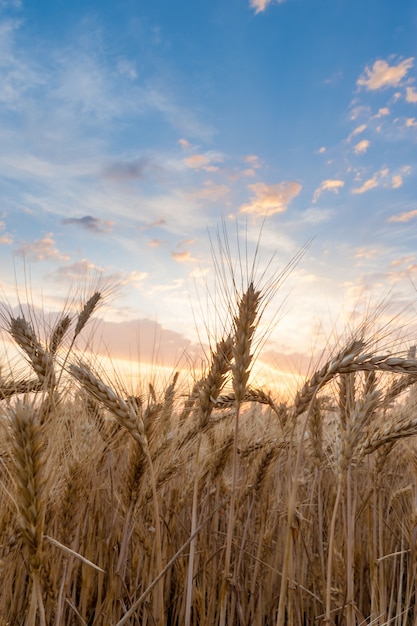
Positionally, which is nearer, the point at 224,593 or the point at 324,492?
the point at 224,593

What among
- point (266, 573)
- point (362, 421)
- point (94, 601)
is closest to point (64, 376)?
point (362, 421)

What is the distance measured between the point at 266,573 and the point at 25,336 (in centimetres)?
208

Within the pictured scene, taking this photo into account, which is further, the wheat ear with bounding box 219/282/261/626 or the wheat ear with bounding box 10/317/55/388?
the wheat ear with bounding box 10/317/55/388

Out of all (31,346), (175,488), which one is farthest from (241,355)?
(175,488)

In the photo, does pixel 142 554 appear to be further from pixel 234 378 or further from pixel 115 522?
pixel 234 378

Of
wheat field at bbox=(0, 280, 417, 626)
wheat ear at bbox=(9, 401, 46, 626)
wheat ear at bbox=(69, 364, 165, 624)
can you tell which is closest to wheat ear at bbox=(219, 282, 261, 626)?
wheat field at bbox=(0, 280, 417, 626)

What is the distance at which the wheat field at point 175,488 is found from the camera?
1813 millimetres

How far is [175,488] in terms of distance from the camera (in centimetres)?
315

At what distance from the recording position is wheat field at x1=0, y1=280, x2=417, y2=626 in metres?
1.81

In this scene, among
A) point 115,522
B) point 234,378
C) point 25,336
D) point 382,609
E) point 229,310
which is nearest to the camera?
point 234,378

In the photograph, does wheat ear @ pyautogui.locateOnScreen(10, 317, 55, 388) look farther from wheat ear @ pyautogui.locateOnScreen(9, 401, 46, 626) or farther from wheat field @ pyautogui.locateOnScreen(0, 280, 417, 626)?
wheat ear @ pyautogui.locateOnScreen(9, 401, 46, 626)

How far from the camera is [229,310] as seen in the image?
2.20 m

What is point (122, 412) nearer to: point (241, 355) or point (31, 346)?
point (241, 355)

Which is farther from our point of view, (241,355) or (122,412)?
(241,355)
